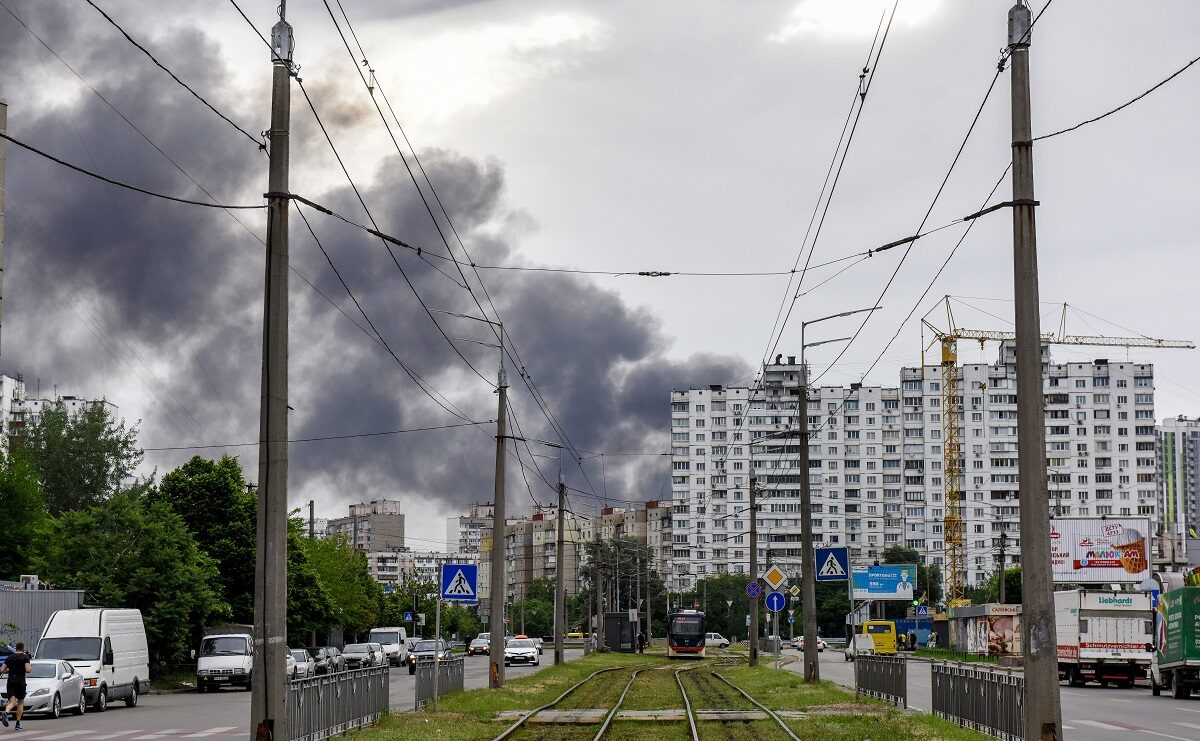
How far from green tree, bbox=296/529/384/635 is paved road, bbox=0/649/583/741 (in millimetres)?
35058

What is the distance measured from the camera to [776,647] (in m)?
67.2

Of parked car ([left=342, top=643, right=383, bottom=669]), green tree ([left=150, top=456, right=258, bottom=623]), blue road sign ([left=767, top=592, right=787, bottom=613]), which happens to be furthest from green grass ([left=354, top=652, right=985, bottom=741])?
green tree ([left=150, top=456, right=258, bottom=623])

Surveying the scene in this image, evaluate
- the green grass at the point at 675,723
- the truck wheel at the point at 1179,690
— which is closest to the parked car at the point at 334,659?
the green grass at the point at 675,723

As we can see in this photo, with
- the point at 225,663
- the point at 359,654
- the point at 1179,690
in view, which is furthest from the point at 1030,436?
the point at 359,654

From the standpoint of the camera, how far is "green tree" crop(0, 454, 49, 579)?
76750 millimetres

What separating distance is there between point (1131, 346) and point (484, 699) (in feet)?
577

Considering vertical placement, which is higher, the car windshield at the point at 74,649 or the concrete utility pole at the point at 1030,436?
the concrete utility pole at the point at 1030,436

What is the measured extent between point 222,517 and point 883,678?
41.7 m

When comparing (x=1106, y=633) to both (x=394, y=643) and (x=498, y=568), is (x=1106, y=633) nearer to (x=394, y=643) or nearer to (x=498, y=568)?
(x=498, y=568)

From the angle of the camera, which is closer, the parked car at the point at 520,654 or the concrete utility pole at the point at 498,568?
the concrete utility pole at the point at 498,568

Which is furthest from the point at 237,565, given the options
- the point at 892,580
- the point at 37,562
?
the point at 892,580

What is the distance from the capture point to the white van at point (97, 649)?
124ft

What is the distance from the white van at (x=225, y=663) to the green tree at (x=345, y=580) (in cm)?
2688

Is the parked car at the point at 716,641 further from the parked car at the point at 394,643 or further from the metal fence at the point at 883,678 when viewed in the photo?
the metal fence at the point at 883,678
